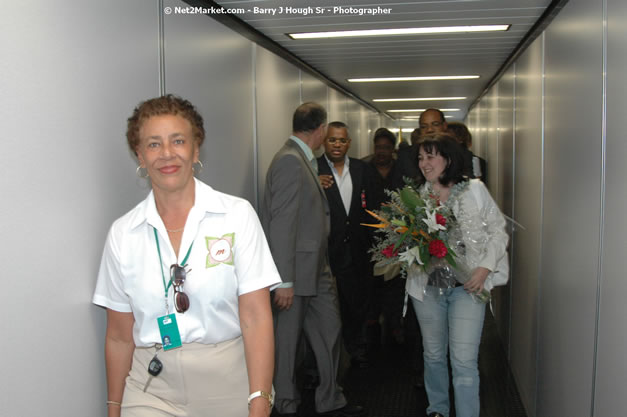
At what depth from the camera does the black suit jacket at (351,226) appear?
16.0 feet

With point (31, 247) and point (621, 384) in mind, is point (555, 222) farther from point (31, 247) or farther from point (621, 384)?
point (31, 247)

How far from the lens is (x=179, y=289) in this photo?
6.68 feet

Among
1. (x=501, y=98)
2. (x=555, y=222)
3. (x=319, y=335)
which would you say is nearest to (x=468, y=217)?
(x=555, y=222)

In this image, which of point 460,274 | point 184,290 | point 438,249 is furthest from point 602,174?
point 184,290

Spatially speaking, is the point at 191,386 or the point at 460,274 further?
the point at 460,274

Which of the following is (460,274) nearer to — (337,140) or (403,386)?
(403,386)

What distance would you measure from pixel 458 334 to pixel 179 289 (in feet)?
6.39

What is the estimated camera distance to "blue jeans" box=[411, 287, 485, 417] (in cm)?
341

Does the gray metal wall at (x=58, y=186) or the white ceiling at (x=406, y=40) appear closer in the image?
the gray metal wall at (x=58, y=186)

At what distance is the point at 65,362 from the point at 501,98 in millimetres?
5396

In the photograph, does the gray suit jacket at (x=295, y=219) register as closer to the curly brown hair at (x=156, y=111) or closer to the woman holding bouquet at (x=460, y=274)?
the woman holding bouquet at (x=460, y=274)

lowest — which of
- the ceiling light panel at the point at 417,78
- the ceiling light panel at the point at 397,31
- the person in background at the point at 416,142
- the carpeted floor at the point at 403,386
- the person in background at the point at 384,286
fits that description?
the carpeted floor at the point at 403,386

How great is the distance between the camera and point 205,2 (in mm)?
Answer: 3523

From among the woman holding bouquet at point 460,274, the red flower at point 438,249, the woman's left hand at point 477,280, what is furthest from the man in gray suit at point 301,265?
the woman's left hand at point 477,280
